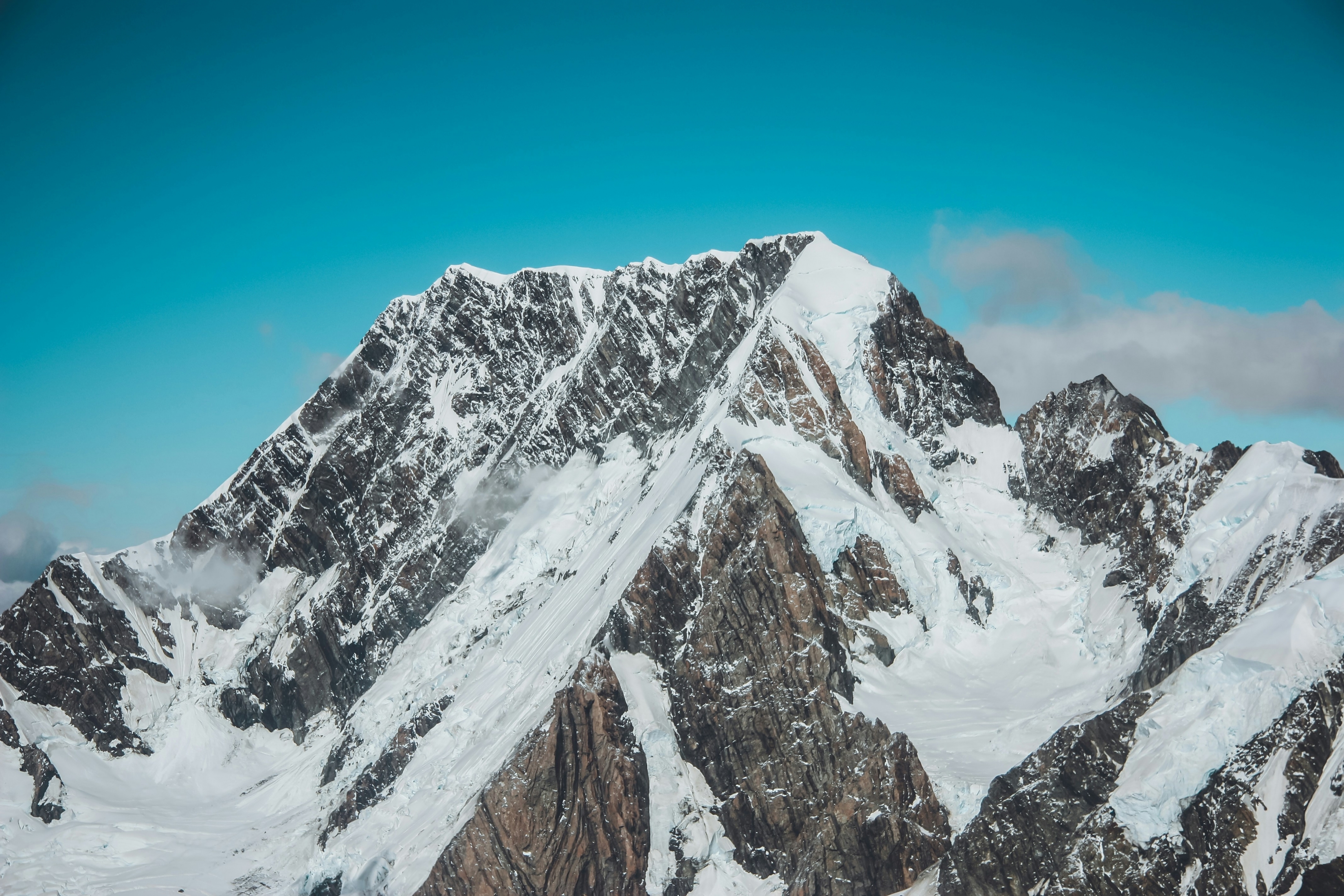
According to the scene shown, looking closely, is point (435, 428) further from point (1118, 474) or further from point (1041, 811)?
point (1041, 811)

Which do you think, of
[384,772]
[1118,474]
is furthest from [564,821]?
[1118,474]

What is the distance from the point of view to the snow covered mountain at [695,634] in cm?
8038

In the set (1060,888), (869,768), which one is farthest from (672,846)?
(1060,888)

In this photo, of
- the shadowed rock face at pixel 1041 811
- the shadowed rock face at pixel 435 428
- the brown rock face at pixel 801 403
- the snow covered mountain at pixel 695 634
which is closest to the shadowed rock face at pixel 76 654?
the snow covered mountain at pixel 695 634

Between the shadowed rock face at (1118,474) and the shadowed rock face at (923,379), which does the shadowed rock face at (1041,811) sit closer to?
the shadowed rock face at (1118,474)

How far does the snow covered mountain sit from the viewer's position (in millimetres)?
80375

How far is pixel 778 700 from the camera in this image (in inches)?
3787

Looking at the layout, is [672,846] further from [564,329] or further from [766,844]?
[564,329]

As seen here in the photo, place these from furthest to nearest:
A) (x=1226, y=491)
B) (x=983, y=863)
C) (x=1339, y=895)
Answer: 1. (x=1226, y=491)
2. (x=983, y=863)
3. (x=1339, y=895)

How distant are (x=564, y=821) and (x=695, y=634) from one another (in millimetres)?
21354

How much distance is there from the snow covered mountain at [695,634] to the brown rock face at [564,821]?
0.26 meters

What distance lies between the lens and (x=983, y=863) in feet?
266

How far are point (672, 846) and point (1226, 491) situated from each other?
6536 centimetres

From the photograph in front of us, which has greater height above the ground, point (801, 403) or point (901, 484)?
point (801, 403)
